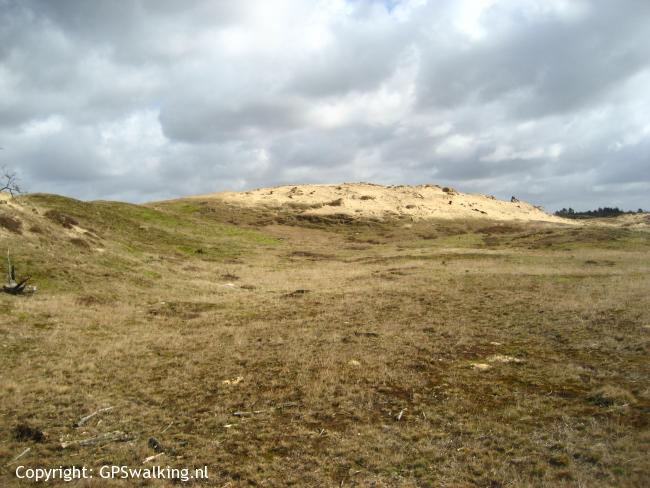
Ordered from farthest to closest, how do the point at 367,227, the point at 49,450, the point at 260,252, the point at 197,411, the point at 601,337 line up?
the point at 367,227 < the point at 260,252 < the point at 601,337 < the point at 197,411 < the point at 49,450

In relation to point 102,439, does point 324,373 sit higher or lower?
higher

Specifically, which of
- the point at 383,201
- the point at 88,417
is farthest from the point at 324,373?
the point at 383,201

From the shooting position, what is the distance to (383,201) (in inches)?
4904

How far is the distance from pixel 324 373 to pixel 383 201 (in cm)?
11186

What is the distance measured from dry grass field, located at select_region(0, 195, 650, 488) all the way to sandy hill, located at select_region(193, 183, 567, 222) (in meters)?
75.8

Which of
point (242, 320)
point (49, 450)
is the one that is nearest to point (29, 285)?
point (242, 320)

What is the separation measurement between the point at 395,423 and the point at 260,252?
52.5m

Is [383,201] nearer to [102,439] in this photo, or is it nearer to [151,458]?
[102,439]

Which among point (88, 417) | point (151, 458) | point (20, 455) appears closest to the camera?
point (20, 455)

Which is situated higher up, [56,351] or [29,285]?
[29,285]

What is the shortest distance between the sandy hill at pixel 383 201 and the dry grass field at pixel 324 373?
7582 centimetres

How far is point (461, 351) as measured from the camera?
17875 mm

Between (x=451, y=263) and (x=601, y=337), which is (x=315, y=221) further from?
(x=601, y=337)

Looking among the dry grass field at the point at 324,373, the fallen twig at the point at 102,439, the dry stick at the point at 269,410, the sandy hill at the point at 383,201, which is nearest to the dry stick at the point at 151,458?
the dry grass field at the point at 324,373
